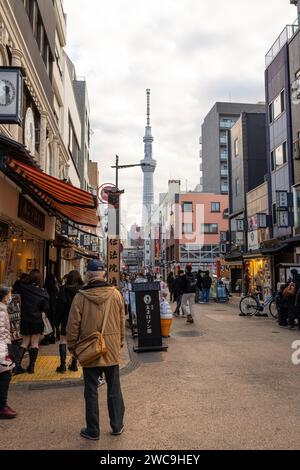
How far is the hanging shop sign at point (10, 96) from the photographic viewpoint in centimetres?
801

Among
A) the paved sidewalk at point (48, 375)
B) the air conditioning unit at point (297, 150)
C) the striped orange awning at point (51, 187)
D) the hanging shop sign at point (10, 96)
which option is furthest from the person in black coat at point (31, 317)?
the air conditioning unit at point (297, 150)

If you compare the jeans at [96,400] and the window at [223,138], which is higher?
the window at [223,138]

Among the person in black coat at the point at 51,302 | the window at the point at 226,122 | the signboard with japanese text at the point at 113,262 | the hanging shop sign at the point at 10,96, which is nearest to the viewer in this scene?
the hanging shop sign at the point at 10,96

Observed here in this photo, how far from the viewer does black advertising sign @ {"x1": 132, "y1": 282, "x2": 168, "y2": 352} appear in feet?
32.1

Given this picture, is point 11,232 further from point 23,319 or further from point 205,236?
point 205,236

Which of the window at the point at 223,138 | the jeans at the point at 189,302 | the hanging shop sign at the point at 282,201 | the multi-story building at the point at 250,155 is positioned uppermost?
the window at the point at 223,138

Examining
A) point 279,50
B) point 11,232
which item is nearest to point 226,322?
point 11,232

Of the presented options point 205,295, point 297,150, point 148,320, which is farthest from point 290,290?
point 297,150

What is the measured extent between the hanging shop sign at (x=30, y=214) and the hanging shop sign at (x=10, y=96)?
286cm

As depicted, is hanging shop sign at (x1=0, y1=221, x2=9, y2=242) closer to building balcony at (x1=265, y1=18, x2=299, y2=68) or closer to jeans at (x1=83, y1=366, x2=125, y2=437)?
jeans at (x1=83, y1=366, x2=125, y2=437)

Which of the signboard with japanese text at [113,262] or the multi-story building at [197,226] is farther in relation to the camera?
the multi-story building at [197,226]

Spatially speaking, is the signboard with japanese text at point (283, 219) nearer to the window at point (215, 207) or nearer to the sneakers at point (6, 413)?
the sneakers at point (6, 413)

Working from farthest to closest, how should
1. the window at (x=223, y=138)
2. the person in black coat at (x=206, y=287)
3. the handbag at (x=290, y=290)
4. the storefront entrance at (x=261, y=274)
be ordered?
the window at (x=223, y=138), the storefront entrance at (x=261, y=274), the person in black coat at (x=206, y=287), the handbag at (x=290, y=290)
